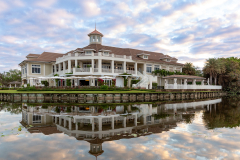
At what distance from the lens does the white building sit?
1423 inches

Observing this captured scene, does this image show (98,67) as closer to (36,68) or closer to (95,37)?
(95,37)

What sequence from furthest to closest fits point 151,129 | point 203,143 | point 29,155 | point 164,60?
point 164,60
point 151,129
point 203,143
point 29,155

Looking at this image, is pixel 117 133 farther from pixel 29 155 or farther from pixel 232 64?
pixel 232 64

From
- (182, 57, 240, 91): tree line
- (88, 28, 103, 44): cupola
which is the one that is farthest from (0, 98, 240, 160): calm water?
(182, 57, 240, 91): tree line

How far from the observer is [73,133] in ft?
30.6

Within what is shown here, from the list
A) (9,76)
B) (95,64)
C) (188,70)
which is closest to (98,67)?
(95,64)

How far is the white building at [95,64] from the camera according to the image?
3616 centimetres

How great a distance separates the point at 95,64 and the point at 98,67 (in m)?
2.48

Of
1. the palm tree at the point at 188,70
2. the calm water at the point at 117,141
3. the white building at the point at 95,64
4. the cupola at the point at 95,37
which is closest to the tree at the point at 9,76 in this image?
the white building at the point at 95,64

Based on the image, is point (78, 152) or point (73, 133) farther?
point (73, 133)

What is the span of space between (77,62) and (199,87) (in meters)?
26.7

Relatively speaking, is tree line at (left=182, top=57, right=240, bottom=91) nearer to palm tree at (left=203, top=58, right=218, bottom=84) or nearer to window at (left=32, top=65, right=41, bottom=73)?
→ palm tree at (left=203, top=58, right=218, bottom=84)

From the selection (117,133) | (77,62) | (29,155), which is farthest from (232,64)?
(29,155)

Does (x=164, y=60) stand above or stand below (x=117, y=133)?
above
